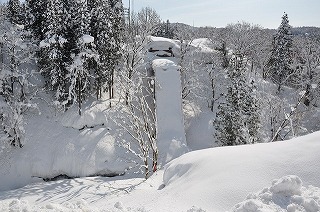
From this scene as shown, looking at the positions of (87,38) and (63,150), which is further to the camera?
(87,38)

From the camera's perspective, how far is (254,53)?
44719mm

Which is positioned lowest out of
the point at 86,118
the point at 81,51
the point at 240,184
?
the point at 86,118

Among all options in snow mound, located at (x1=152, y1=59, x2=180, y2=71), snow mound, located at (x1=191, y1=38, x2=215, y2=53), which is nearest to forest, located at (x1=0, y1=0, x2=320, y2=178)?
snow mound, located at (x1=152, y1=59, x2=180, y2=71)

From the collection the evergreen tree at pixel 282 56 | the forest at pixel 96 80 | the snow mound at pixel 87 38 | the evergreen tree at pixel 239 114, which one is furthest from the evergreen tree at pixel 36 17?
the evergreen tree at pixel 282 56

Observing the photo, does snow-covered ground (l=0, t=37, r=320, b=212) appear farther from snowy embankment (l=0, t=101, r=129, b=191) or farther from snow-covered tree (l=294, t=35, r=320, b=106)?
snow-covered tree (l=294, t=35, r=320, b=106)

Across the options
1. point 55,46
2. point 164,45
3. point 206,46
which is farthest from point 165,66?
point 206,46

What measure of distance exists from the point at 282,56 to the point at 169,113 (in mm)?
20926

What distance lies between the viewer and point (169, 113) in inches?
1080

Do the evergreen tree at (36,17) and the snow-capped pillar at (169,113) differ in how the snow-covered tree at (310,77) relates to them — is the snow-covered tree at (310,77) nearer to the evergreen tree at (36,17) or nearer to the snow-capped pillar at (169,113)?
the snow-capped pillar at (169,113)

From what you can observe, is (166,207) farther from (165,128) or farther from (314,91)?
(314,91)

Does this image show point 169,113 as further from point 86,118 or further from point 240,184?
point 240,184

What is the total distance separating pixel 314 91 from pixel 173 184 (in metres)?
33.4

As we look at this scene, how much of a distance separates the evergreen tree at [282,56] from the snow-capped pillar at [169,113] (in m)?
16.6

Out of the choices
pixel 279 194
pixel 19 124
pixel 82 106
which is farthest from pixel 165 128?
pixel 279 194
